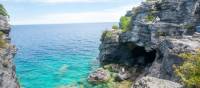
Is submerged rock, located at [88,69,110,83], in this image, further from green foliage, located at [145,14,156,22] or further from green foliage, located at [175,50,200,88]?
green foliage, located at [175,50,200,88]

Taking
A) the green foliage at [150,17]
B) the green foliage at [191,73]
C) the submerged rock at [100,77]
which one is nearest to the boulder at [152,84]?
the green foliage at [191,73]

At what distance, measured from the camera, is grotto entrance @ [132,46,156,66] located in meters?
70.2

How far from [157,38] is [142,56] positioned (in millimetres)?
17524

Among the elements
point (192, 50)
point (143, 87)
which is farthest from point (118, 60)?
point (143, 87)

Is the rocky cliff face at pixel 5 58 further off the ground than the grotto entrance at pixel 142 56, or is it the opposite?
the rocky cliff face at pixel 5 58

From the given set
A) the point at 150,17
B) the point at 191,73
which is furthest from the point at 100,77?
the point at 191,73

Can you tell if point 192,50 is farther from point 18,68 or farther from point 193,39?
point 18,68

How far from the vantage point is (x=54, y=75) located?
7669 cm

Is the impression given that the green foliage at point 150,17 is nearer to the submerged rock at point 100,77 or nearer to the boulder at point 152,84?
the submerged rock at point 100,77

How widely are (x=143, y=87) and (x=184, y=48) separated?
2117 centimetres

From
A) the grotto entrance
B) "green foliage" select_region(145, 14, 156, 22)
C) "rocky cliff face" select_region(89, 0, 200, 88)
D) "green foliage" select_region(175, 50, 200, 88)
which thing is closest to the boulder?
"green foliage" select_region(175, 50, 200, 88)

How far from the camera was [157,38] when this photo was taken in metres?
56.0

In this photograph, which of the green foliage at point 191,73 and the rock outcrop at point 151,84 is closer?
the green foliage at point 191,73

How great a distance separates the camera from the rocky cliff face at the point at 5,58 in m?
39.7
